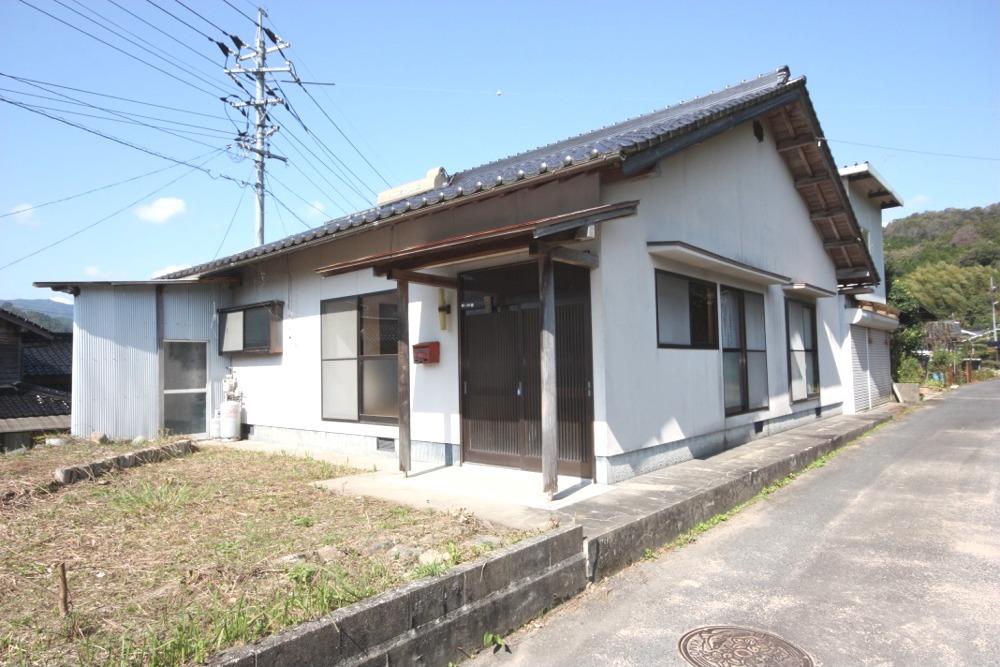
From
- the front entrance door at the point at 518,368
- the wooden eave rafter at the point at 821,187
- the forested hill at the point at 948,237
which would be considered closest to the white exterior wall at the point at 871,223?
the wooden eave rafter at the point at 821,187

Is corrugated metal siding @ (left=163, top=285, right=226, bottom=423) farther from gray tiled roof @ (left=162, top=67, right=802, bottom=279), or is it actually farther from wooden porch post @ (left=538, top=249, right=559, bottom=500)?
wooden porch post @ (left=538, top=249, right=559, bottom=500)

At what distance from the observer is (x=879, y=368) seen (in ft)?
49.5

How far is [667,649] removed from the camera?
308 centimetres

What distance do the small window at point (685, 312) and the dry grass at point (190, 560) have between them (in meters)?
3.63

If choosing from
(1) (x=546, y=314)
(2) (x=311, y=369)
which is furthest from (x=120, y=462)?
(1) (x=546, y=314)

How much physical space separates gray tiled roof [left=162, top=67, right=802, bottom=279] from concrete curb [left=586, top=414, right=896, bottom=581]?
2.96 metres

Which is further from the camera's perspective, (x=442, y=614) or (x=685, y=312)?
(x=685, y=312)

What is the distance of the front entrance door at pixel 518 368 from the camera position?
19.3 feet

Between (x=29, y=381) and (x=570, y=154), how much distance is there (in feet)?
57.2

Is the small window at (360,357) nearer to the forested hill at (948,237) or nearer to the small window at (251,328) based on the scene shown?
the small window at (251,328)

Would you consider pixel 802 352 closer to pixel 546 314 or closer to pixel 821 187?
pixel 821 187

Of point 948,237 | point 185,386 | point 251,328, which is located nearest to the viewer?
point 251,328

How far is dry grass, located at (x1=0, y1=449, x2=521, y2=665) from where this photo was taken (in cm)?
253

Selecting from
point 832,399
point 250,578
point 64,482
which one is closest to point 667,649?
point 250,578
